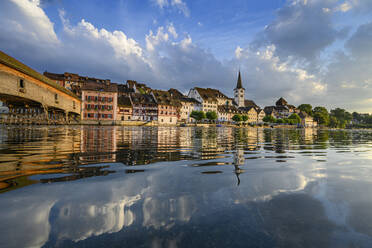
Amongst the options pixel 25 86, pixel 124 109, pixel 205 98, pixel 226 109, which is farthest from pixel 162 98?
pixel 25 86

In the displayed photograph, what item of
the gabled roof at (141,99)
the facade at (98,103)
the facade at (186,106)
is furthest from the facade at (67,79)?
the facade at (186,106)

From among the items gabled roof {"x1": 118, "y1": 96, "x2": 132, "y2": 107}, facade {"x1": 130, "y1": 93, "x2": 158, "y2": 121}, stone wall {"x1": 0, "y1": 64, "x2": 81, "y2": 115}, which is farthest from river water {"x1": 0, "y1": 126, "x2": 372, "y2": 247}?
facade {"x1": 130, "y1": 93, "x2": 158, "y2": 121}

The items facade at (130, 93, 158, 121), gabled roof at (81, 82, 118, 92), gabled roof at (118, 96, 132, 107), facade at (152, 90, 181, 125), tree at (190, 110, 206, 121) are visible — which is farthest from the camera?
tree at (190, 110, 206, 121)

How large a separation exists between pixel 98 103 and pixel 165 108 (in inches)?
901

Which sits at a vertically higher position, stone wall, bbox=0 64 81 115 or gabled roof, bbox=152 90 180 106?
gabled roof, bbox=152 90 180 106

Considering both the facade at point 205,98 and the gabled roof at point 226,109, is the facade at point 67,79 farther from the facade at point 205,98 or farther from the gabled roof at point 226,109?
the gabled roof at point 226,109

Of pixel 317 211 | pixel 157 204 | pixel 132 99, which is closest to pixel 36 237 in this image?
pixel 157 204

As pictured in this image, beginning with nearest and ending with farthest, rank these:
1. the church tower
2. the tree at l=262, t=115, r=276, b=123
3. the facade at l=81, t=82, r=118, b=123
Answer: the facade at l=81, t=82, r=118, b=123 → the tree at l=262, t=115, r=276, b=123 → the church tower

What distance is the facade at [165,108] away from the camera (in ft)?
224

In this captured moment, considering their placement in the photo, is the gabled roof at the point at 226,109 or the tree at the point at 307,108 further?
the tree at the point at 307,108

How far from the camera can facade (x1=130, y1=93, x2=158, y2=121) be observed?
2571 inches

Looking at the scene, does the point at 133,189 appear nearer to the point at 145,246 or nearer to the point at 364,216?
the point at 145,246

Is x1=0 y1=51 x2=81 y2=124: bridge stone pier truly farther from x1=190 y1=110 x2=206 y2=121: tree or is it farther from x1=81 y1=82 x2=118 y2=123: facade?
x1=190 y1=110 x2=206 y2=121: tree

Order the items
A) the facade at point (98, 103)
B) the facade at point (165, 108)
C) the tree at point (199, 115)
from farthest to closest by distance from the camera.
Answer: the tree at point (199, 115)
the facade at point (165, 108)
the facade at point (98, 103)
